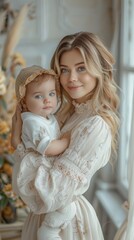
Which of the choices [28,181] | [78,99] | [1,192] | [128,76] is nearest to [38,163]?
[28,181]

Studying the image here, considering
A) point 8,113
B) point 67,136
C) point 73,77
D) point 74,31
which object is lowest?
point 8,113

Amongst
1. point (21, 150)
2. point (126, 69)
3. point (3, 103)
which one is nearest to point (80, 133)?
point (21, 150)

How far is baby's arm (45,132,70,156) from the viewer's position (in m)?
0.88

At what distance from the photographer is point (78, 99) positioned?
3.21ft

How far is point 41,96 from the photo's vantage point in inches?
35.0

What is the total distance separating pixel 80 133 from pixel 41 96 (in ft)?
0.41

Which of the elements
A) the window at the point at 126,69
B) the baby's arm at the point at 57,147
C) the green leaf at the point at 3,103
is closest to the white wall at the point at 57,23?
the window at the point at 126,69

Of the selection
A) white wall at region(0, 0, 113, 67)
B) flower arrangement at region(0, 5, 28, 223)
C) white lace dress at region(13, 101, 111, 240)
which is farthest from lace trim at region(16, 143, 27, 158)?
white wall at region(0, 0, 113, 67)

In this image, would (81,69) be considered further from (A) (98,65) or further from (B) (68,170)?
(B) (68,170)

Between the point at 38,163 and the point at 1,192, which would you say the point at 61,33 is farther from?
the point at 38,163

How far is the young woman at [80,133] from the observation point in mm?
872

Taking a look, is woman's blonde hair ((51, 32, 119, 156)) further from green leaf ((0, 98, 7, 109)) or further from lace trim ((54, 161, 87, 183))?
green leaf ((0, 98, 7, 109))

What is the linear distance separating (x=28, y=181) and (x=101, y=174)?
114 cm

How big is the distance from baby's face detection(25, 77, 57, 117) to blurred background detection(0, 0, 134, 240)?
0.78 m
